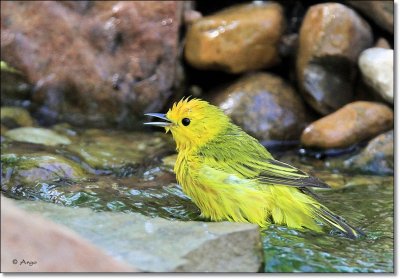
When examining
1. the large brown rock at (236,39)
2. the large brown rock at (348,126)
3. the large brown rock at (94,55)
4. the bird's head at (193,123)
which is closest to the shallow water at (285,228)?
the large brown rock at (348,126)

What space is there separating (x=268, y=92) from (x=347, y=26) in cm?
123

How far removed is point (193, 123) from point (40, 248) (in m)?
2.38

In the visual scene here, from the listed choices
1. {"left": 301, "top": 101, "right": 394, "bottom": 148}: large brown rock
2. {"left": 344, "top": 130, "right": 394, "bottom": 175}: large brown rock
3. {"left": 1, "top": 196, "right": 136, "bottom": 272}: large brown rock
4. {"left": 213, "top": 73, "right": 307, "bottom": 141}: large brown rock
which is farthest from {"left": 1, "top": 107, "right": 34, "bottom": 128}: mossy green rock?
{"left": 1, "top": 196, "right": 136, "bottom": 272}: large brown rock

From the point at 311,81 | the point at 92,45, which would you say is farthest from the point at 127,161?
the point at 311,81

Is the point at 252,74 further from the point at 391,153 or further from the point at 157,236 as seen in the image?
the point at 157,236

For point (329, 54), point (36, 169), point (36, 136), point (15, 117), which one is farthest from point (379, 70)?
point (15, 117)

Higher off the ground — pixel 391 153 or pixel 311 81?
pixel 311 81

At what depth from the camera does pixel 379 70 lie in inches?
299

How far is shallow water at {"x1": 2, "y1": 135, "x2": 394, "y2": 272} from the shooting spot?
4277 mm

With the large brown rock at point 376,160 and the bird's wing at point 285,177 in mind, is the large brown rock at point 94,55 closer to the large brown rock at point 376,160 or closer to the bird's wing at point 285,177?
the large brown rock at point 376,160

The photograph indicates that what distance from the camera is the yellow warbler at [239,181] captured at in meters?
4.93

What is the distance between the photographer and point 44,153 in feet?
20.4

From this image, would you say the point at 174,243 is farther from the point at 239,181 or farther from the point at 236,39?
the point at 236,39

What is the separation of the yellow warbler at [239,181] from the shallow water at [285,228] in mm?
138
